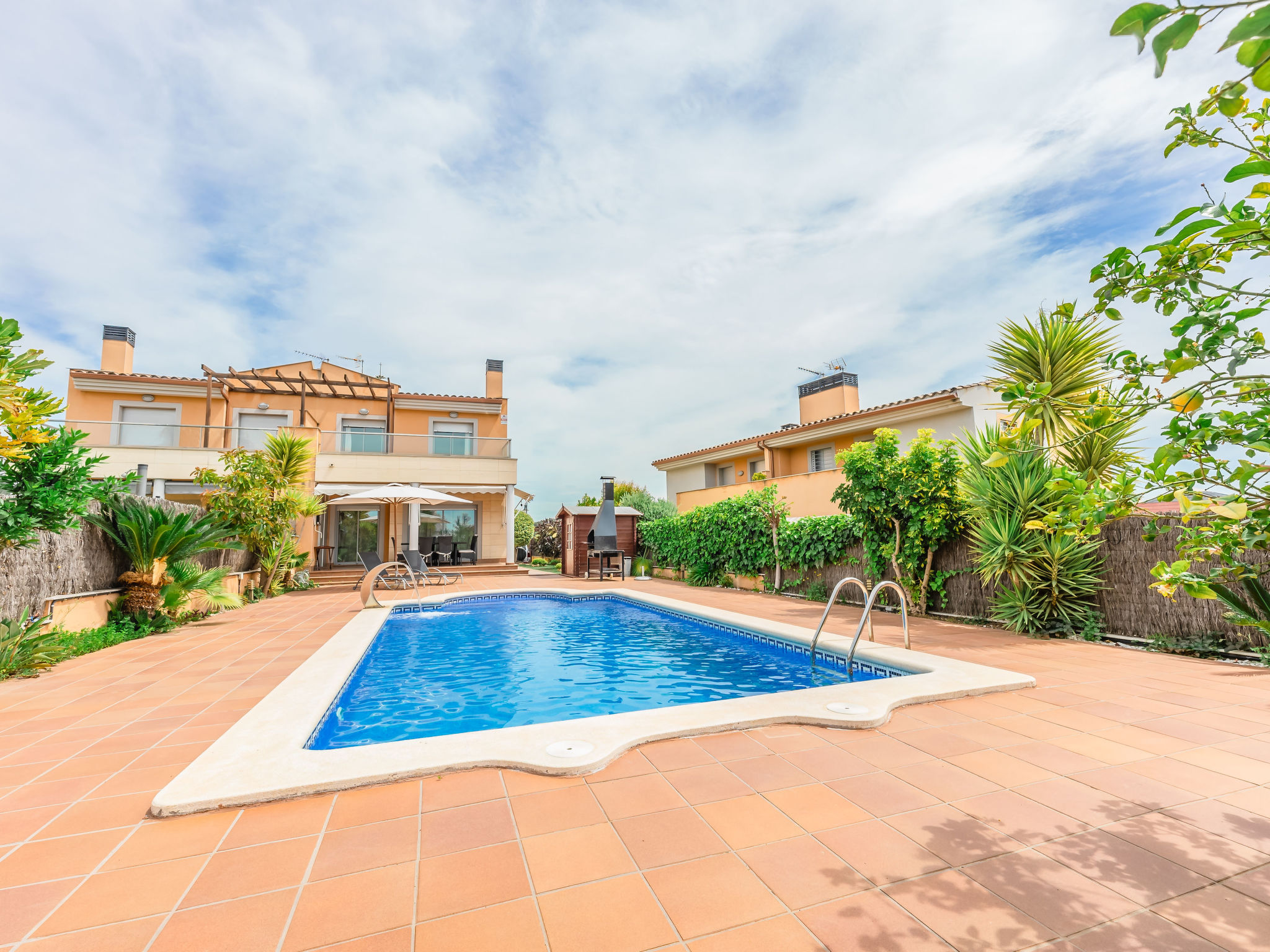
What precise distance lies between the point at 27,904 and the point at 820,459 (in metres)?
20.4

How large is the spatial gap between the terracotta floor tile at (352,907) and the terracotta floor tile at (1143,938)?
2323 millimetres

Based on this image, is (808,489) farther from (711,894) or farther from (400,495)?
(711,894)

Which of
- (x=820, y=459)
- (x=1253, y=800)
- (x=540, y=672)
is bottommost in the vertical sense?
(x=540, y=672)

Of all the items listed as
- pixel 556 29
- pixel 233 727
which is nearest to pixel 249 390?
pixel 556 29

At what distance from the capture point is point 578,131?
32.5ft

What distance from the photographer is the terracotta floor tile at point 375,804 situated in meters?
2.81

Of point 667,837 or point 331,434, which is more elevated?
point 331,434

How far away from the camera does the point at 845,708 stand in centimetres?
427

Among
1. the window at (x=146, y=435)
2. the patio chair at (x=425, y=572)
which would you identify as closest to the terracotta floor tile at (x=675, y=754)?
the patio chair at (x=425, y=572)

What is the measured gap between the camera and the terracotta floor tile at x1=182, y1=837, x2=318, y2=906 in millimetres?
2236

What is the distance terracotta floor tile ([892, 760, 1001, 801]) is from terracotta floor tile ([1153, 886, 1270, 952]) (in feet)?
3.00

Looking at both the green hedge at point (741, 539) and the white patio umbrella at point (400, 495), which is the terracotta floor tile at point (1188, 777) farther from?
the white patio umbrella at point (400, 495)

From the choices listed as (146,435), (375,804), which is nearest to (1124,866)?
(375,804)

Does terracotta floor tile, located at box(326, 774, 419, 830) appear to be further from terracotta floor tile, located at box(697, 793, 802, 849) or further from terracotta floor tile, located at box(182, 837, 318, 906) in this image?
terracotta floor tile, located at box(697, 793, 802, 849)
